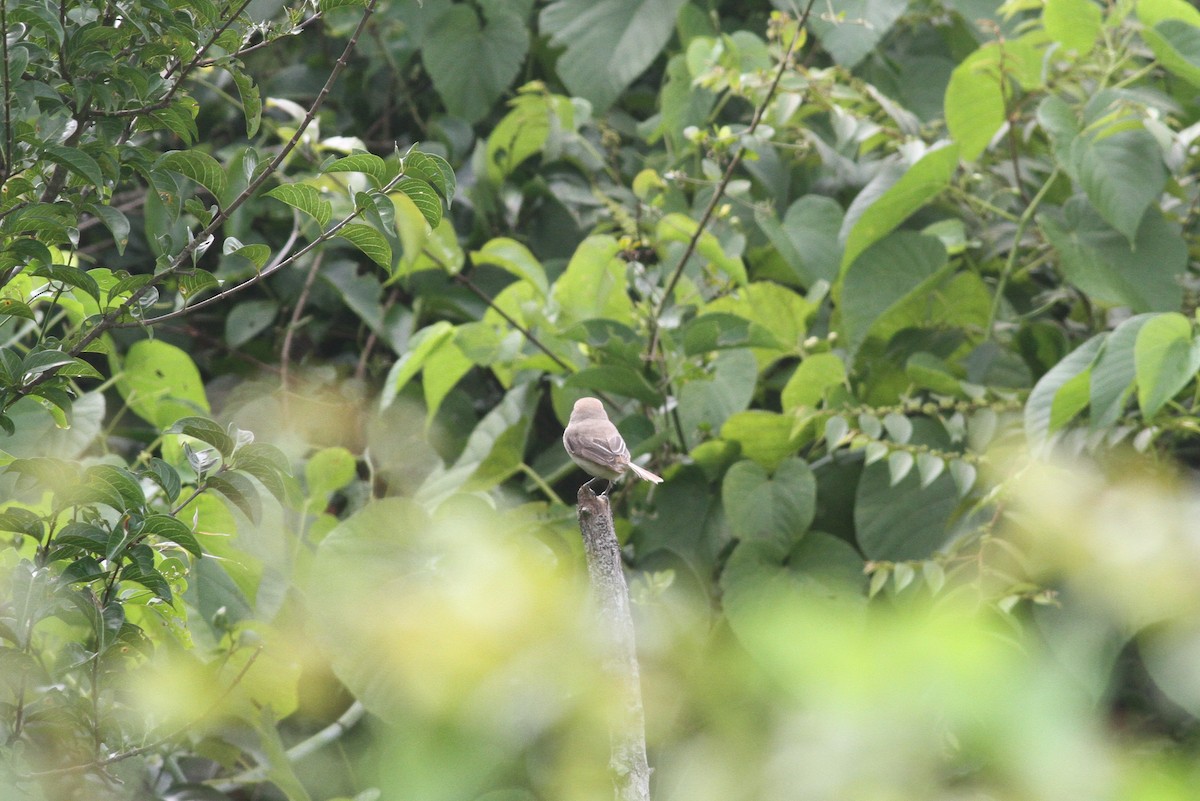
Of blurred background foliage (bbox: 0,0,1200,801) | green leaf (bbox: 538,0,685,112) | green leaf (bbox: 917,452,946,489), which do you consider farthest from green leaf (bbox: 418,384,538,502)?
green leaf (bbox: 538,0,685,112)

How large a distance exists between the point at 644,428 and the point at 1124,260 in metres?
0.83

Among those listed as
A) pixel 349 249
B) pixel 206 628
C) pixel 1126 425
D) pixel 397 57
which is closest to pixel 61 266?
pixel 206 628

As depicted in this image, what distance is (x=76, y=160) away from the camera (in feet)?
2.82

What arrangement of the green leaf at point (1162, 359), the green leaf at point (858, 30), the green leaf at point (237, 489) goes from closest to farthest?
the green leaf at point (237, 489) → the green leaf at point (1162, 359) → the green leaf at point (858, 30)

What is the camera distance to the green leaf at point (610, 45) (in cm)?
244

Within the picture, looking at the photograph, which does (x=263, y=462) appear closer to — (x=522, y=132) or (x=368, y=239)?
(x=368, y=239)

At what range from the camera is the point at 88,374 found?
94 cm

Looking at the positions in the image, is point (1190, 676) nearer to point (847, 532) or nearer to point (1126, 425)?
point (1126, 425)

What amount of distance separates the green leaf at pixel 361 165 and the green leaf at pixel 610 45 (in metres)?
1.62

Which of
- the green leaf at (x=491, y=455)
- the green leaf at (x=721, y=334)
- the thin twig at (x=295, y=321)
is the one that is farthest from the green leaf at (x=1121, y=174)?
the thin twig at (x=295, y=321)

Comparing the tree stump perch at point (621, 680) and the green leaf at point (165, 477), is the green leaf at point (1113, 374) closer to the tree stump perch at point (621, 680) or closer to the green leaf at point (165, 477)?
the tree stump perch at point (621, 680)

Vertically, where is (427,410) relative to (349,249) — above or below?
below

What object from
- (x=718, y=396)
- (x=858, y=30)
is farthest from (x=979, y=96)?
(x=718, y=396)

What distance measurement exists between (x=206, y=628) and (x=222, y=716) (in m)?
0.14
